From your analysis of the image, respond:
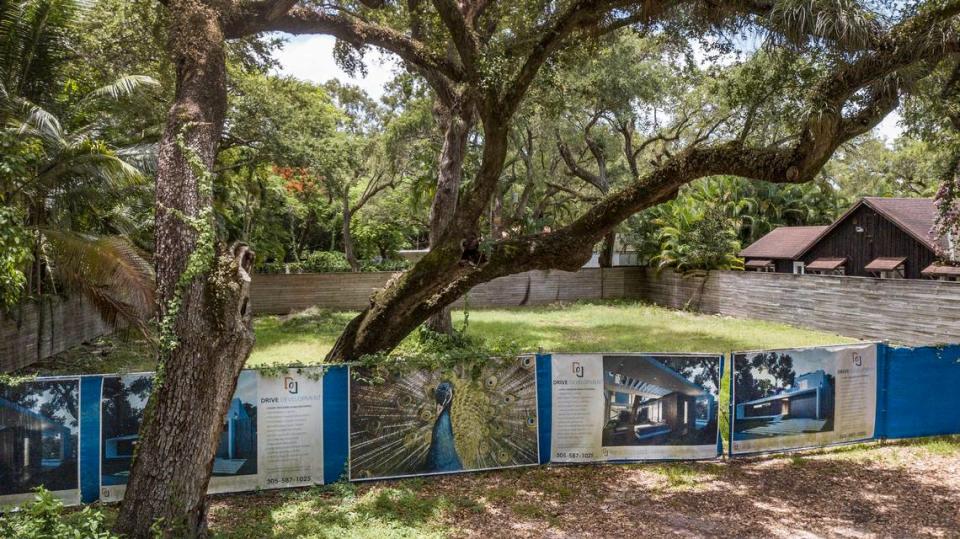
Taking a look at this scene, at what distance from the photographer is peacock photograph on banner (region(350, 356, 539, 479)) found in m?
7.05

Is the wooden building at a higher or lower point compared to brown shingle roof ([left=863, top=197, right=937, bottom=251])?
lower

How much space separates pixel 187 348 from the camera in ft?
17.5

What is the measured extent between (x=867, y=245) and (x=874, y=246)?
0.35 metres

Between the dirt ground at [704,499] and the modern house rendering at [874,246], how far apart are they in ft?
34.9

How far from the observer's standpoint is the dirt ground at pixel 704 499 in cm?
593

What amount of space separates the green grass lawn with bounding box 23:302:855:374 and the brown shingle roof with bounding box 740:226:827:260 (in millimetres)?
6647

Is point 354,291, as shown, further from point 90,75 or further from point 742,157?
point 742,157

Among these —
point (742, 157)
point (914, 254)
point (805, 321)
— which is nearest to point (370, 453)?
point (742, 157)

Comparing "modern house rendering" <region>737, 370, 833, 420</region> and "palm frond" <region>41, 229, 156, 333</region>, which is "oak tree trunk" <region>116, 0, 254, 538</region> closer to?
"palm frond" <region>41, 229, 156, 333</region>

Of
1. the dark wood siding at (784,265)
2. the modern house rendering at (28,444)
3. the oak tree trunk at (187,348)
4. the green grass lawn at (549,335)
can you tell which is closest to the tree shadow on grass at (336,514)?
the oak tree trunk at (187,348)

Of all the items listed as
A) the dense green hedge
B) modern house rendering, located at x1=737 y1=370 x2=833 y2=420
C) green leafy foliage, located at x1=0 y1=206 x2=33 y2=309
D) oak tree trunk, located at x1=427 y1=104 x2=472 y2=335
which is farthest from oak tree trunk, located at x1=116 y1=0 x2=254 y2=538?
the dense green hedge

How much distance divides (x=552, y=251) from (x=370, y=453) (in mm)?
3266

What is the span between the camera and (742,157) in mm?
7387

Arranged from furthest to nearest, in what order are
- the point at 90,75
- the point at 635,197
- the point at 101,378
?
1. the point at 90,75
2. the point at 635,197
3. the point at 101,378
